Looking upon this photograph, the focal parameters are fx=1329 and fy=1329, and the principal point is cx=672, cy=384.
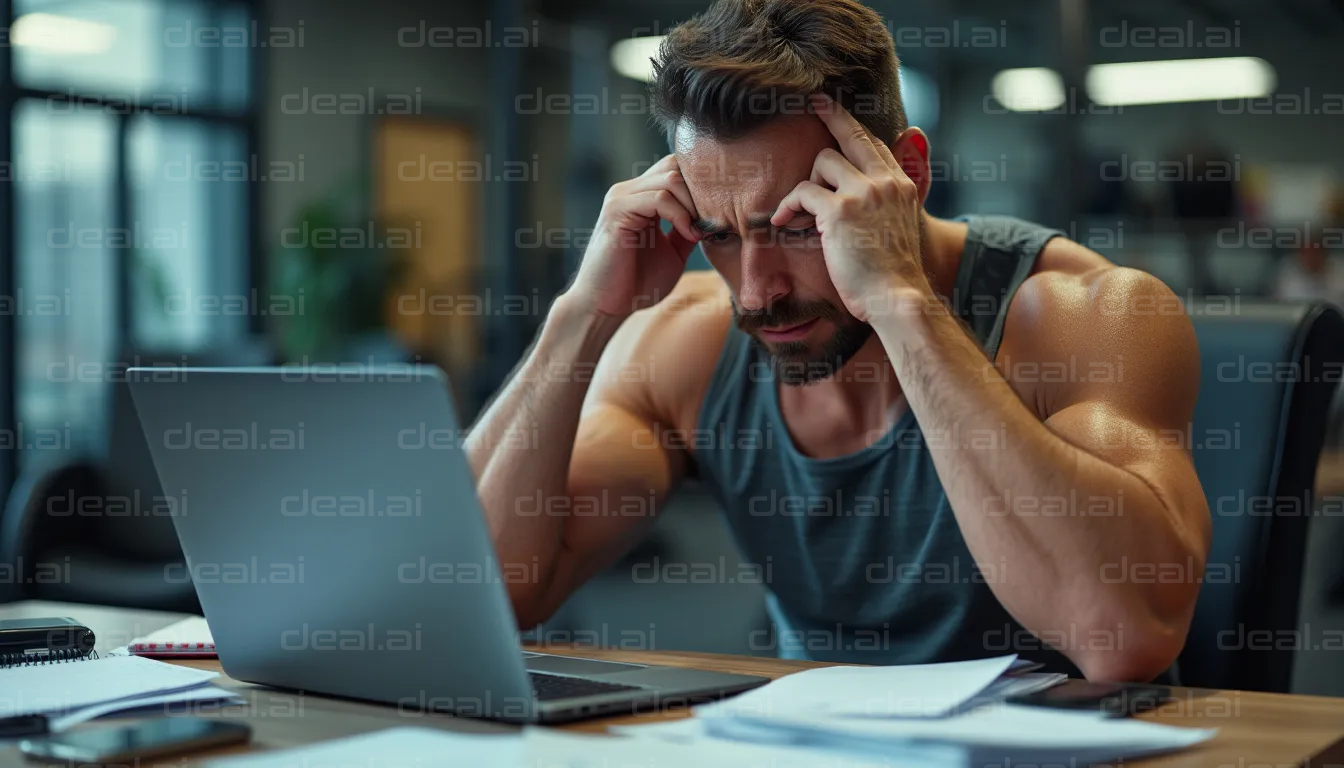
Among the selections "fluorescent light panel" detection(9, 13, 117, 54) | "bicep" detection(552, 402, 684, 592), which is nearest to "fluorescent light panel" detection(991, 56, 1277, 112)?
"fluorescent light panel" detection(9, 13, 117, 54)

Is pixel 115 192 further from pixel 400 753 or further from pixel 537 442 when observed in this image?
pixel 400 753

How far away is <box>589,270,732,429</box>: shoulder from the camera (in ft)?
5.18

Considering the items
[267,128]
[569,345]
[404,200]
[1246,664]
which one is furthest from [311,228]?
[1246,664]

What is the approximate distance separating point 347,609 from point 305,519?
7cm

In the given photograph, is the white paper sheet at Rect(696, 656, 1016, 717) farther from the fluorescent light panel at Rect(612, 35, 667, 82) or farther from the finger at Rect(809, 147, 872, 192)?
the fluorescent light panel at Rect(612, 35, 667, 82)

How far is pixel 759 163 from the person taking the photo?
1266 millimetres

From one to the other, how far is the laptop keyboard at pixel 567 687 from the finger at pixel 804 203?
0.48 metres

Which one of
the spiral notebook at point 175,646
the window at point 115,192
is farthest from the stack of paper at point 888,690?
the window at point 115,192

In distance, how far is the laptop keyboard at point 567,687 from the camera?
0.92 m

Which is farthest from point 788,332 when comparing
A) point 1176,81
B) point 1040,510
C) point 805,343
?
point 1176,81

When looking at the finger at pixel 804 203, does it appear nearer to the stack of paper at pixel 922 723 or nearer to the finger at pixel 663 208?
the finger at pixel 663 208

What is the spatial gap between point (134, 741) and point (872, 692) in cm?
46

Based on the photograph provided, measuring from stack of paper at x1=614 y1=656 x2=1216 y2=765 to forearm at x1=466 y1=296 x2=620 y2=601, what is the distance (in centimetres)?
53

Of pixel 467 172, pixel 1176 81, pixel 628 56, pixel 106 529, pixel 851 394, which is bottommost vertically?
pixel 106 529
